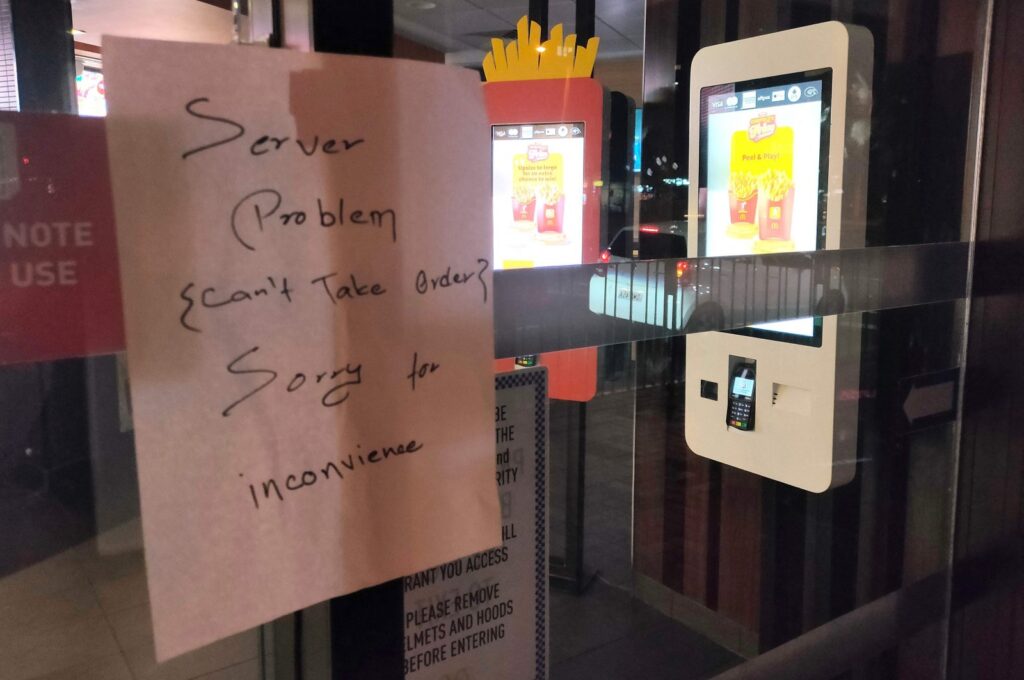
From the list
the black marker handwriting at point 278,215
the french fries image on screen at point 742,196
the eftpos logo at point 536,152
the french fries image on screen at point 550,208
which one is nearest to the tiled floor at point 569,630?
the french fries image on screen at point 550,208

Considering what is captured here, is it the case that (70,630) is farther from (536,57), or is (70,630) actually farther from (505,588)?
(536,57)

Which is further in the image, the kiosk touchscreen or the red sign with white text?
the kiosk touchscreen

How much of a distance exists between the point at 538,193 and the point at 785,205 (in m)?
0.94

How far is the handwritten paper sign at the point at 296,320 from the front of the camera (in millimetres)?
400

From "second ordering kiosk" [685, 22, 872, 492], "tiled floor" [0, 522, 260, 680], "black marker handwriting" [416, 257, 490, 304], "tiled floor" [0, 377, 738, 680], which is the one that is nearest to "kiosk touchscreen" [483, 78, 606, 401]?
"tiled floor" [0, 377, 738, 680]

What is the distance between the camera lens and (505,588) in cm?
66

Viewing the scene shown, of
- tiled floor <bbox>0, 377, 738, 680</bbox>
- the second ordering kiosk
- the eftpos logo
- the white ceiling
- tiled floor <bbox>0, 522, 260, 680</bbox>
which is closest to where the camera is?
the white ceiling

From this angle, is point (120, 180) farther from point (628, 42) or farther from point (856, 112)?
point (628, 42)

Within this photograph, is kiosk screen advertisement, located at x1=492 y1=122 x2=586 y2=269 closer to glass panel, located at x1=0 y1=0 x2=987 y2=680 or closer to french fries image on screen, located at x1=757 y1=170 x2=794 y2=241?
glass panel, located at x1=0 y1=0 x2=987 y2=680

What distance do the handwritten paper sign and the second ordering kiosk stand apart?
104cm

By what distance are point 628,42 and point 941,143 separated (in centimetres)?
121

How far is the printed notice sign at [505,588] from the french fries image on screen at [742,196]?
101 centimetres

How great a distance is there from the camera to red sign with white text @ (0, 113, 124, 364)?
403 mm

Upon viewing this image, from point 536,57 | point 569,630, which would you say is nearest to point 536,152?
point 536,57
